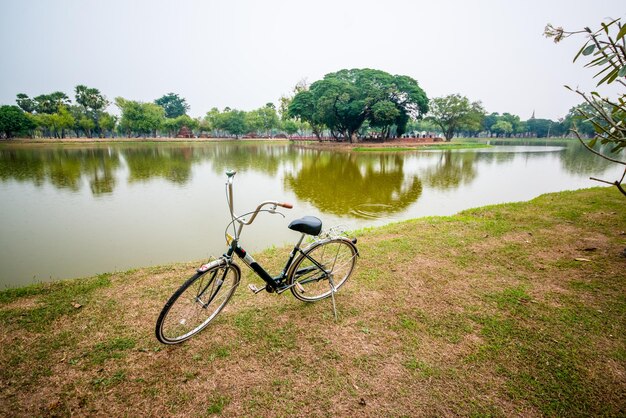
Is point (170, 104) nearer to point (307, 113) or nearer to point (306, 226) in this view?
point (307, 113)

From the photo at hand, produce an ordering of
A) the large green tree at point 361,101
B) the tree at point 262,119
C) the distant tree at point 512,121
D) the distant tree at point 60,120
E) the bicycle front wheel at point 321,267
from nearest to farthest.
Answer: the bicycle front wheel at point 321,267 → the large green tree at point 361,101 → the distant tree at point 60,120 → the tree at point 262,119 → the distant tree at point 512,121

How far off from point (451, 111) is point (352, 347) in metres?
65.6

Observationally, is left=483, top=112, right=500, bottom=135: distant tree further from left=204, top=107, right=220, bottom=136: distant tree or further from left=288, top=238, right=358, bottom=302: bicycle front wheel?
left=288, top=238, right=358, bottom=302: bicycle front wheel

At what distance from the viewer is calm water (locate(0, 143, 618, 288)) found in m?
6.18

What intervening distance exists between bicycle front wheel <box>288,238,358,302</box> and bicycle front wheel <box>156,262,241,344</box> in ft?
2.45

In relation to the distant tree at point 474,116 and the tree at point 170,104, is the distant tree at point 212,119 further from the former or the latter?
the distant tree at point 474,116

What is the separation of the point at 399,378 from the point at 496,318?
62.8 inches

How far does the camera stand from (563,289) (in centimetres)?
398

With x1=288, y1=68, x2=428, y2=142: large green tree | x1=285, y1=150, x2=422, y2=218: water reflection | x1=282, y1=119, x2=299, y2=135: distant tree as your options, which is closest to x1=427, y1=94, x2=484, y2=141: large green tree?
x1=288, y1=68, x2=428, y2=142: large green tree

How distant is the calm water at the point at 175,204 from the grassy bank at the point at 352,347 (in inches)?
85.3

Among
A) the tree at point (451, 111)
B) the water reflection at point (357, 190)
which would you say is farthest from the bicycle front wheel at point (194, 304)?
the tree at point (451, 111)

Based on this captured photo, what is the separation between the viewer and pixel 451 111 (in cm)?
5875

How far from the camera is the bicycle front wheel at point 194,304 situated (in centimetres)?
280

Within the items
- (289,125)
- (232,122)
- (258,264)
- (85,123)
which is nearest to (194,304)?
(258,264)
